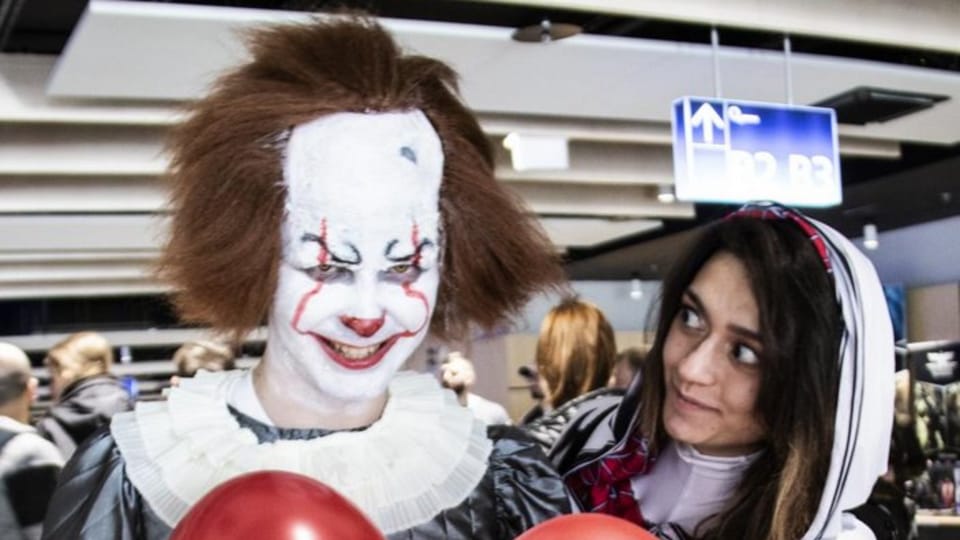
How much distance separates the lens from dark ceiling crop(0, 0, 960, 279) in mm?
4258

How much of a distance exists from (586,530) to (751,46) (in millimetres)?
4282

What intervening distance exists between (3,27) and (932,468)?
3934mm

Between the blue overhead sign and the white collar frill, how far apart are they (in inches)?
116

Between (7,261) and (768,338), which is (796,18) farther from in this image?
(7,261)

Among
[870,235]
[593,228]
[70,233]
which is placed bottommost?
[870,235]

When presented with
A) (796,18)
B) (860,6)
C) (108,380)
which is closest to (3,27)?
(108,380)

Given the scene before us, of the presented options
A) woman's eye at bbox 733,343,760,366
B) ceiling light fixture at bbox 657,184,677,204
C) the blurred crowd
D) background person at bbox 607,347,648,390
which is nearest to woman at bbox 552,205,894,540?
woman's eye at bbox 733,343,760,366

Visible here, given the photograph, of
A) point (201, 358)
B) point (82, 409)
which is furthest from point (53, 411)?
point (201, 358)

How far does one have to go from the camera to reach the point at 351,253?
1186 mm

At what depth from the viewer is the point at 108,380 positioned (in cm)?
319

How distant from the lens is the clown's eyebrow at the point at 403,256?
120cm

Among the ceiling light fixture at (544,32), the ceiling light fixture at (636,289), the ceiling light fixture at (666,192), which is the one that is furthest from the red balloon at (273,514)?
the ceiling light fixture at (636,289)

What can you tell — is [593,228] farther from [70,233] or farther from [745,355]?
[745,355]

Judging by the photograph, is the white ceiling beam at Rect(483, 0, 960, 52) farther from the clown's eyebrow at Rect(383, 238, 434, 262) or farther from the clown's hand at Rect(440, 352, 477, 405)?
the clown's eyebrow at Rect(383, 238, 434, 262)
